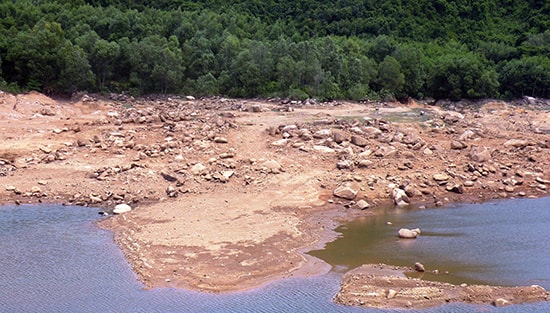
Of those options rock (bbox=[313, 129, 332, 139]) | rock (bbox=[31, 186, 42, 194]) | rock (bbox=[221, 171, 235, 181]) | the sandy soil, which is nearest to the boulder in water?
the sandy soil

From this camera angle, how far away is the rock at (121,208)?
20.4m

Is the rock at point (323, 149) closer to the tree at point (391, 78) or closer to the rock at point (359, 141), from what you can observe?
the rock at point (359, 141)

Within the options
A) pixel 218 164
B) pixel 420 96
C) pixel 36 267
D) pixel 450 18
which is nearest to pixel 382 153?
pixel 218 164

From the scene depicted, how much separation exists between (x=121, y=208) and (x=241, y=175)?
4197 millimetres

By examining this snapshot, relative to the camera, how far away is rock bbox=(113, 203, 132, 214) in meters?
20.4

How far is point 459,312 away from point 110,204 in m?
11.3

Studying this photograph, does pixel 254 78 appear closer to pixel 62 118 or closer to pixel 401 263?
pixel 62 118

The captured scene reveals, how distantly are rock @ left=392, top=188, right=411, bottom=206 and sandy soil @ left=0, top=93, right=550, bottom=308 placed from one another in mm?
42

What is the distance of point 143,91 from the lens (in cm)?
4125

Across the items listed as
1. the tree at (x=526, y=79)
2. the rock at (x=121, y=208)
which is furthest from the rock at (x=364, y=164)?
the tree at (x=526, y=79)

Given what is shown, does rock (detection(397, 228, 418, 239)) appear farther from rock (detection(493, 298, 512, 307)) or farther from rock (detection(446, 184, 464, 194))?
rock (detection(446, 184, 464, 194))

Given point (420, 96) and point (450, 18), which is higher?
point (450, 18)

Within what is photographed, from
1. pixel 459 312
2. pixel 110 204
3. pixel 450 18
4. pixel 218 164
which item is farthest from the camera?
pixel 450 18

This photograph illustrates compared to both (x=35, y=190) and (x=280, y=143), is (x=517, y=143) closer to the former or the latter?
(x=280, y=143)
